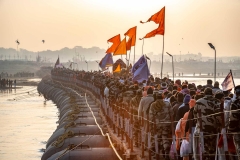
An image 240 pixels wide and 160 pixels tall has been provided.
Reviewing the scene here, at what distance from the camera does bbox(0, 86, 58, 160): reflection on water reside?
47.4 m

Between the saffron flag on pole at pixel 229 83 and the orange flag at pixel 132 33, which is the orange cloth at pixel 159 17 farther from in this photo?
the saffron flag on pole at pixel 229 83

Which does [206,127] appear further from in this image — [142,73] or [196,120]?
[142,73]

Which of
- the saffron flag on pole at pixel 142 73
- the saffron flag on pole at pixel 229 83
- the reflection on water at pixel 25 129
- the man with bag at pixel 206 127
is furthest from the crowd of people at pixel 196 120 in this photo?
the reflection on water at pixel 25 129

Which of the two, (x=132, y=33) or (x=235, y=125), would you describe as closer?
(x=235, y=125)

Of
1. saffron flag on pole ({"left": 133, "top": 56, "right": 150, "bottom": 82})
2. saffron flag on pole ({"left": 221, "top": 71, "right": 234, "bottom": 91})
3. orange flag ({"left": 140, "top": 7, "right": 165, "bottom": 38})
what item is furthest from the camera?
orange flag ({"left": 140, "top": 7, "right": 165, "bottom": 38})

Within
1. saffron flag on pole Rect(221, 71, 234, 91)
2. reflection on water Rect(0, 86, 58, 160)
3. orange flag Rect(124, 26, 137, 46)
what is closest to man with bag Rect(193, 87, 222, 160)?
saffron flag on pole Rect(221, 71, 234, 91)

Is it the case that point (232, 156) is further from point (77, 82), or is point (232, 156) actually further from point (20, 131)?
point (77, 82)

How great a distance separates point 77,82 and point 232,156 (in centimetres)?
7060

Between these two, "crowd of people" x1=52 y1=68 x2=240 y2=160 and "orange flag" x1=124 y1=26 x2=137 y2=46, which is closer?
"crowd of people" x1=52 y1=68 x2=240 y2=160

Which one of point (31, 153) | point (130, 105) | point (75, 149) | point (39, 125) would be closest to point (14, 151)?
point (31, 153)

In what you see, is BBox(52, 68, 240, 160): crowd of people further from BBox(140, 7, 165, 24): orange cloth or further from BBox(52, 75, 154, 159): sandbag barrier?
BBox(140, 7, 165, 24): orange cloth

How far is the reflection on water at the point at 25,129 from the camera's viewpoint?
155 ft

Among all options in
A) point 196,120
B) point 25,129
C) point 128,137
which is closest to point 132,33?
point 128,137

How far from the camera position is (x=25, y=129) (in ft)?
212
